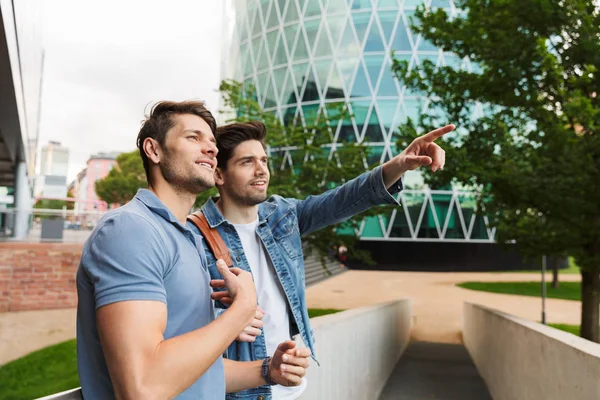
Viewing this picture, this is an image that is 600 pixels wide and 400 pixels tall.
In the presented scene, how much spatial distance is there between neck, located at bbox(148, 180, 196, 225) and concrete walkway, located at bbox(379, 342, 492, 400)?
6414 millimetres

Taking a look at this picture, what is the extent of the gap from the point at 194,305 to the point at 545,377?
4.06 m

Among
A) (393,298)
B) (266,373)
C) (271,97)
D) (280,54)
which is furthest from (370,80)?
(266,373)

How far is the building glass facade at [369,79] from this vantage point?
32062 millimetres

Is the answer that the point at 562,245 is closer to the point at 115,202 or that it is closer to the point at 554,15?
the point at 554,15

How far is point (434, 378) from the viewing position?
823cm

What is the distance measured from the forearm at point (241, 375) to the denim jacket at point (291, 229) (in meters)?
0.36

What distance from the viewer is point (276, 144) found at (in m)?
11.3

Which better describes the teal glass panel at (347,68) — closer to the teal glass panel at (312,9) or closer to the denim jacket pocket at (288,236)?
the teal glass panel at (312,9)

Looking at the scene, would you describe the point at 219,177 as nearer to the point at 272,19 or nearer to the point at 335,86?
the point at 335,86

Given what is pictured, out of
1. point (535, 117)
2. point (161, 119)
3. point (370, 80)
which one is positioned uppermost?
point (370, 80)

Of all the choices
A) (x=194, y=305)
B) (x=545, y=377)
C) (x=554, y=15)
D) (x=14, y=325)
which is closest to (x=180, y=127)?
(x=194, y=305)

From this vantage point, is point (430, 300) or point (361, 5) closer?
point (430, 300)

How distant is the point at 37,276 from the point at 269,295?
1320cm

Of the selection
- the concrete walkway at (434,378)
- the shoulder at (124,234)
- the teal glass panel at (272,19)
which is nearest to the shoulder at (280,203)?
the shoulder at (124,234)
